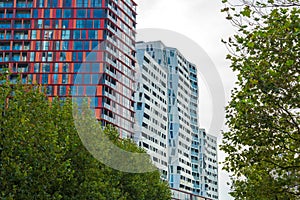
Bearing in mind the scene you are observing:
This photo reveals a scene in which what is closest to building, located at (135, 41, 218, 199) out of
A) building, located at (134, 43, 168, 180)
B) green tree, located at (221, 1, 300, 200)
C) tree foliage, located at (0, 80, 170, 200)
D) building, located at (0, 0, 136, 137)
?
building, located at (134, 43, 168, 180)

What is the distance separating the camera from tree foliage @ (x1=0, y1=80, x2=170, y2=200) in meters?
25.7

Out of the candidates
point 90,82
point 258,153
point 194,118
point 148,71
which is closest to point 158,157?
point 148,71

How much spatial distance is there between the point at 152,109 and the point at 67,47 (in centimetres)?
4146

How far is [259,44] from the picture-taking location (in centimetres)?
1856

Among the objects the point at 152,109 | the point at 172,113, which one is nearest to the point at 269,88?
the point at 152,109

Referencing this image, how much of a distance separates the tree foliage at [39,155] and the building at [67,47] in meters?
72.0

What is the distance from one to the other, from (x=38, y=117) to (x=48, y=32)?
8399 centimetres

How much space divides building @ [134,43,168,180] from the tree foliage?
9287 cm

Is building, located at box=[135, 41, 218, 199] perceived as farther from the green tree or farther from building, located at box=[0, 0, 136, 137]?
the green tree

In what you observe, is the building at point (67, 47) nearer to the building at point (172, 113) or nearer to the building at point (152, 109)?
the building at point (152, 109)

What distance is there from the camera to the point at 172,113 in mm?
164000

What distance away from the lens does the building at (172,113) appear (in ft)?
449

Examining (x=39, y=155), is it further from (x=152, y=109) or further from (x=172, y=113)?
(x=172, y=113)

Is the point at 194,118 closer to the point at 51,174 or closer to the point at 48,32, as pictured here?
the point at 48,32
